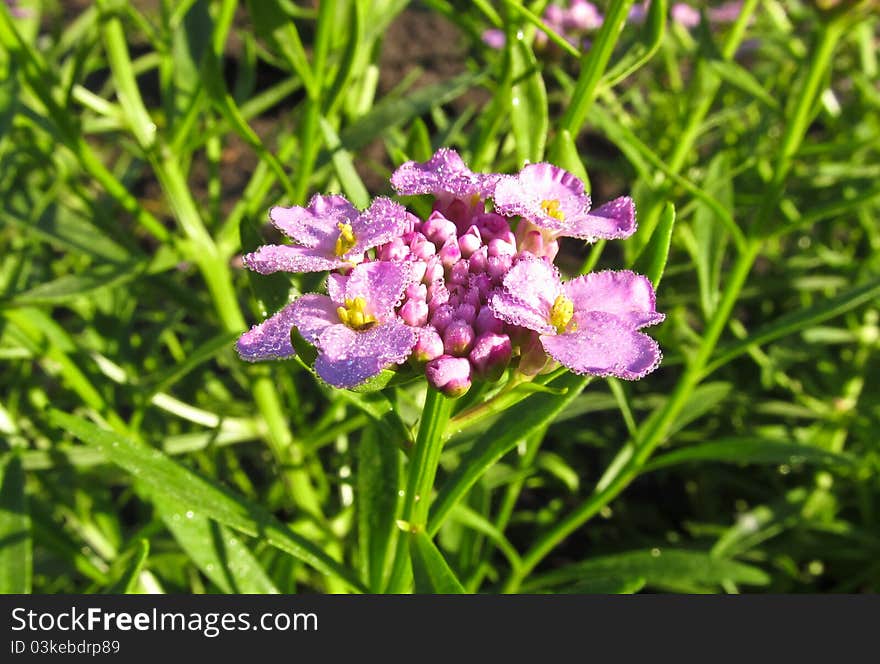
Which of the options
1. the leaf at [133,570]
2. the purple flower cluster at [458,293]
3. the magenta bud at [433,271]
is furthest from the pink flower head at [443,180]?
the leaf at [133,570]

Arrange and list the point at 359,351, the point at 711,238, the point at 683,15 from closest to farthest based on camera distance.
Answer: the point at 359,351 < the point at 711,238 < the point at 683,15

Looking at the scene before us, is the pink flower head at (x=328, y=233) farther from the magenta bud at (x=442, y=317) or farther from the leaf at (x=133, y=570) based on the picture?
the leaf at (x=133, y=570)

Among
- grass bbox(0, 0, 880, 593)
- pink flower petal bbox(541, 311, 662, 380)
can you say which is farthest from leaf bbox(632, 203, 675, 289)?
pink flower petal bbox(541, 311, 662, 380)

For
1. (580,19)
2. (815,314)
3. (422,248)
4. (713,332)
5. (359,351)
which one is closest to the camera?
(359,351)

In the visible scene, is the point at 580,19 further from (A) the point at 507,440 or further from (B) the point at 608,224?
(A) the point at 507,440

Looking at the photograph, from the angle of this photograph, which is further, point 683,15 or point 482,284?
point 683,15

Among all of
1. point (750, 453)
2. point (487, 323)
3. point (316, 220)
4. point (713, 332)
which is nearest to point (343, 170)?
point (316, 220)
